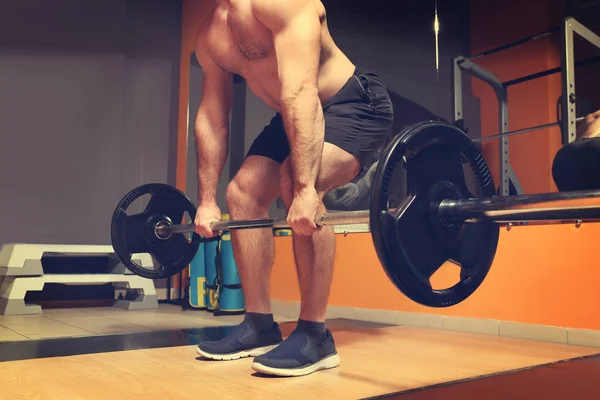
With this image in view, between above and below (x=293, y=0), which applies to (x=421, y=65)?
above

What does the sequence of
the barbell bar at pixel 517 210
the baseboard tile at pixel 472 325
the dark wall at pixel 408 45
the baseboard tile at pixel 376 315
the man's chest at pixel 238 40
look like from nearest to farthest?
the barbell bar at pixel 517 210, the man's chest at pixel 238 40, the baseboard tile at pixel 472 325, the baseboard tile at pixel 376 315, the dark wall at pixel 408 45

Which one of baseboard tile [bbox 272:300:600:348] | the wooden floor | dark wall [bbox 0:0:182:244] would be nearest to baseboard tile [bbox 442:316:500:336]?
baseboard tile [bbox 272:300:600:348]

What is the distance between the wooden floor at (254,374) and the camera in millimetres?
1455

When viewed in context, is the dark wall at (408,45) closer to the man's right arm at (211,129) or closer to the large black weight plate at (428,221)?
the man's right arm at (211,129)

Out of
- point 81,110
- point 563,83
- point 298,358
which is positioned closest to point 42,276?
point 81,110

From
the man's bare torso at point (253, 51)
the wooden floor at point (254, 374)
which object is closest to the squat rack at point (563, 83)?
the wooden floor at point (254, 374)

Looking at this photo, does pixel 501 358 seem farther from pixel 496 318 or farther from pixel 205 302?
pixel 205 302

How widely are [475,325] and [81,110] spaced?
3.21 meters

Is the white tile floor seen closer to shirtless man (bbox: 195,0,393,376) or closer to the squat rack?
shirtless man (bbox: 195,0,393,376)

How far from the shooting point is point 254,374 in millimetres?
1671

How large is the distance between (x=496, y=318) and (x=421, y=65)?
324 centimetres

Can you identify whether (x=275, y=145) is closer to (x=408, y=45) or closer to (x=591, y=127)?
(x=591, y=127)

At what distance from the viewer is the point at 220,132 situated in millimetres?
2051

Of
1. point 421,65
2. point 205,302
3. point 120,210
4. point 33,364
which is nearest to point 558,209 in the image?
point 33,364
